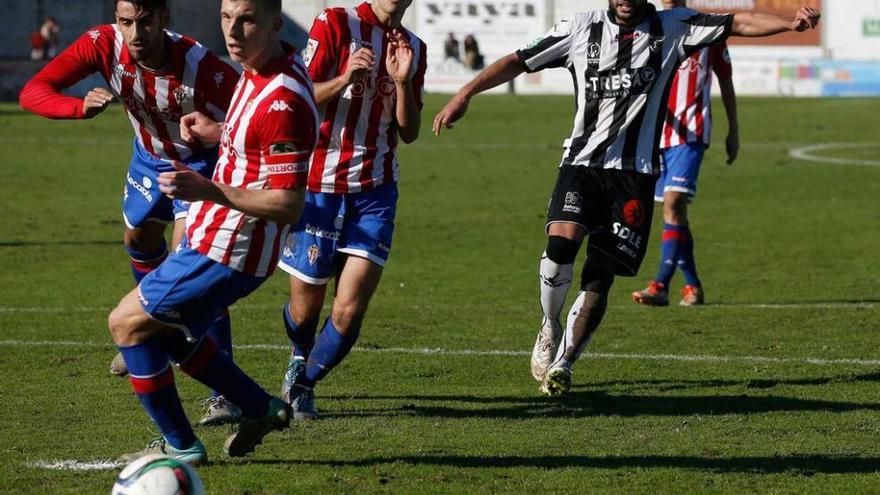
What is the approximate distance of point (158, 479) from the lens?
17.8ft

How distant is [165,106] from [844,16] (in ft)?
150

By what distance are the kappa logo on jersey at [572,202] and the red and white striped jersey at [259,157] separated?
8.57ft

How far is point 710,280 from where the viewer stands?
1316 centimetres

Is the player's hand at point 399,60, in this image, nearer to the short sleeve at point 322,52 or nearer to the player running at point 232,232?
the short sleeve at point 322,52

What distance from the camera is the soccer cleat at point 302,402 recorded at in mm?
7520

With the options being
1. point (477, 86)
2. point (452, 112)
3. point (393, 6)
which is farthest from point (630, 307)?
point (393, 6)

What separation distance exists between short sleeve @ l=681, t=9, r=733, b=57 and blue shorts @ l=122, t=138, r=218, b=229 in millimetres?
2696

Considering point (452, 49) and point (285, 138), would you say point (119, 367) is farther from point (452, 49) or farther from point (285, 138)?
point (452, 49)

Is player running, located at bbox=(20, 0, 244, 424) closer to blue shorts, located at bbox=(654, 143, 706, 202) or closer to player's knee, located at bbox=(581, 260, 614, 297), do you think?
player's knee, located at bbox=(581, 260, 614, 297)

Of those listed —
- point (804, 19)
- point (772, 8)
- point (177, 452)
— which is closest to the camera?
point (177, 452)

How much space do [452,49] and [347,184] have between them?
4215 cm

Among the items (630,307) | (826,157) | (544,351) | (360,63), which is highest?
(360,63)

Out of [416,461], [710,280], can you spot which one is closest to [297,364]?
[416,461]

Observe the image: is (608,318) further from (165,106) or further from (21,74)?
(21,74)
